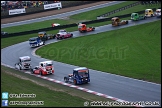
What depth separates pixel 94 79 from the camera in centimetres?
3684

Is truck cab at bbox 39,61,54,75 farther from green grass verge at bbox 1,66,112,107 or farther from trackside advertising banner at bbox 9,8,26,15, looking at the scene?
trackside advertising banner at bbox 9,8,26,15

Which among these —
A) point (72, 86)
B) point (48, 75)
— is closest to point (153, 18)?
point (48, 75)

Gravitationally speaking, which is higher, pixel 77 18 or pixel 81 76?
pixel 77 18

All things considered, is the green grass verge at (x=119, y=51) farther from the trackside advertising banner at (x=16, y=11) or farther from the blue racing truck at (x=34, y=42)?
the trackside advertising banner at (x=16, y=11)

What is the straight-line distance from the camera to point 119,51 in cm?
5000

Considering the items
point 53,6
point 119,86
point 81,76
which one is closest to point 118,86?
point 119,86

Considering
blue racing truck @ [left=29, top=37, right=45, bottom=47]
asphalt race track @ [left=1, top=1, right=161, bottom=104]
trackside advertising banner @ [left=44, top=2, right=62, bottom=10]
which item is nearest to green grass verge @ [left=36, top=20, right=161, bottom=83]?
asphalt race track @ [left=1, top=1, right=161, bottom=104]

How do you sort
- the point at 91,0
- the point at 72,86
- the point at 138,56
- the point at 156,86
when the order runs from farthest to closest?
the point at 91,0 < the point at 138,56 < the point at 72,86 < the point at 156,86

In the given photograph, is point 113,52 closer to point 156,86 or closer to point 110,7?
point 156,86

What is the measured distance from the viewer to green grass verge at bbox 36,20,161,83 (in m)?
39.7

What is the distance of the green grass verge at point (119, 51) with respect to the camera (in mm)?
39688

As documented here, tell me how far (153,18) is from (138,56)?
33.6 m

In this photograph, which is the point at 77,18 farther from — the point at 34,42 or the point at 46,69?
the point at 46,69

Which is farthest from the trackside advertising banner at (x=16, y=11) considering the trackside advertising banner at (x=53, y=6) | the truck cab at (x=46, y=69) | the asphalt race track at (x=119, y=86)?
the truck cab at (x=46, y=69)
